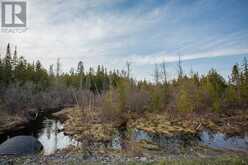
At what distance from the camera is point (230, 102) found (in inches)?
755

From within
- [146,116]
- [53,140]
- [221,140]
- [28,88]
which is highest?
[28,88]

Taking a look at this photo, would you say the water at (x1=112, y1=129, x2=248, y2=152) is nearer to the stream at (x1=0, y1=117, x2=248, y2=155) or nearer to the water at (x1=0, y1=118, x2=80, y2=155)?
the stream at (x1=0, y1=117, x2=248, y2=155)

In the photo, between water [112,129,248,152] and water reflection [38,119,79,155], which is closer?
water [112,129,248,152]

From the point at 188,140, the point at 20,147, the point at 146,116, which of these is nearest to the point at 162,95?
the point at 146,116

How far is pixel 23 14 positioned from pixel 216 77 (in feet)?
64.4

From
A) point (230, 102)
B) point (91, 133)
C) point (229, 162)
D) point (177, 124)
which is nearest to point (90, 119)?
point (91, 133)

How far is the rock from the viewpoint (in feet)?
24.5

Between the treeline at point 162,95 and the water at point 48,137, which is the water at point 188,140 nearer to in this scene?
the water at point 48,137

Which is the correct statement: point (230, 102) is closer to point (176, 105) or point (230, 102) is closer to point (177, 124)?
point (176, 105)

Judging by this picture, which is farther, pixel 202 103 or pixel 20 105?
pixel 20 105

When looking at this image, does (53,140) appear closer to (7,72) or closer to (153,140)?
(153,140)

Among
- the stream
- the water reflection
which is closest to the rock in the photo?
the stream

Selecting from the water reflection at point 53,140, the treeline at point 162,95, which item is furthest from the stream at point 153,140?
the treeline at point 162,95

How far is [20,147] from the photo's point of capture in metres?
7.68
